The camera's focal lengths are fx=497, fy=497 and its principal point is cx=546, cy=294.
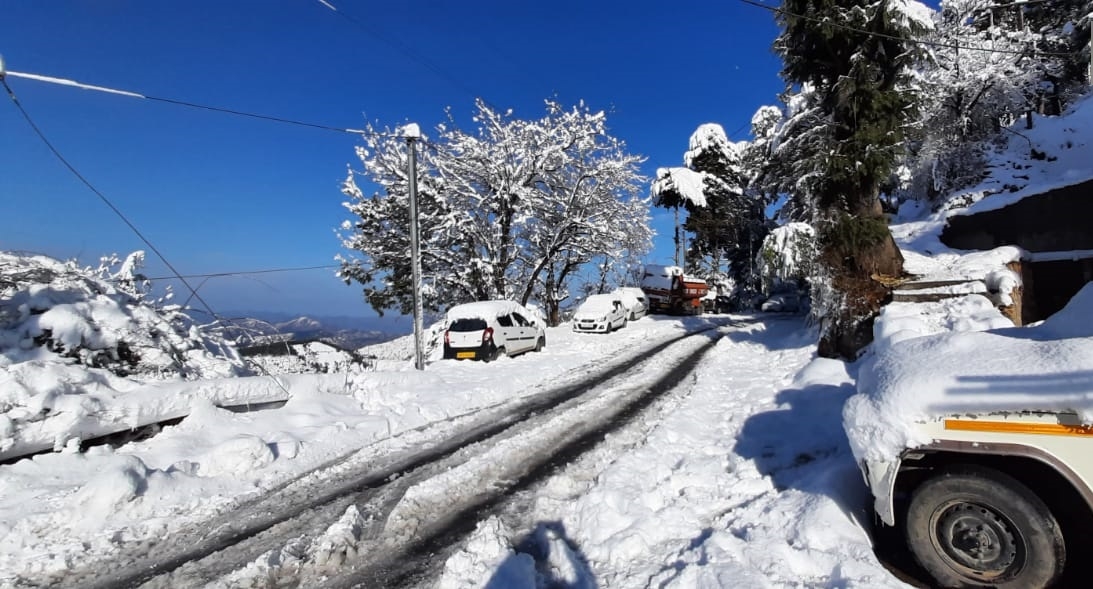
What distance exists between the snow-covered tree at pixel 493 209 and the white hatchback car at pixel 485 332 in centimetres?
634

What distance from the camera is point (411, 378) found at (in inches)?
437

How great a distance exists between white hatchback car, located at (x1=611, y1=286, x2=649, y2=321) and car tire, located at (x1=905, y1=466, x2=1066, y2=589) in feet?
72.4

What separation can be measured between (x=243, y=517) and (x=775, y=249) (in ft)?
43.2

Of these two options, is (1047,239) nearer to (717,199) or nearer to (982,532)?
(982,532)

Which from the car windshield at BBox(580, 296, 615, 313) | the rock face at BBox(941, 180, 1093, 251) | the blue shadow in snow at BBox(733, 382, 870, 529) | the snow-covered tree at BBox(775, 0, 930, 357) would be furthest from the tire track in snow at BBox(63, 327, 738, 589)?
the car windshield at BBox(580, 296, 615, 313)

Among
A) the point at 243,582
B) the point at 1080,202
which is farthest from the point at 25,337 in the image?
the point at 1080,202

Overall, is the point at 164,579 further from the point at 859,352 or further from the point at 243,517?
the point at 859,352

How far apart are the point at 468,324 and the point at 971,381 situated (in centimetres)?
1275

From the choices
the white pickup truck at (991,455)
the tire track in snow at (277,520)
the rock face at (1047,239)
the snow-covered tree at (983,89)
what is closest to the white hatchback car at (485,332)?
the tire track in snow at (277,520)

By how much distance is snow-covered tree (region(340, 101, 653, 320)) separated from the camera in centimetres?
2269

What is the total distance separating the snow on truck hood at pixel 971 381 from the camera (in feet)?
9.94

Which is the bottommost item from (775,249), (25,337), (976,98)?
(25,337)

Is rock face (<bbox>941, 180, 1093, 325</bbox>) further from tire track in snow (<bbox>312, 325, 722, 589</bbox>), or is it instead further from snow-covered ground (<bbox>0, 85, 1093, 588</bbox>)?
tire track in snow (<bbox>312, 325, 722, 589</bbox>)

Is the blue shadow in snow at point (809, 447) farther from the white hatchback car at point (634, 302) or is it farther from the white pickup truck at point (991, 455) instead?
the white hatchback car at point (634, 302)
